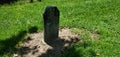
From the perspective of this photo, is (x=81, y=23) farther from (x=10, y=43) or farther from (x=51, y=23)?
(x=10, y=43)

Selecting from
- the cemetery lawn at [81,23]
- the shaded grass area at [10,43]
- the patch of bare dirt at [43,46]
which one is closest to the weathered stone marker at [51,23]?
the patch of bare dirt at [43,46]

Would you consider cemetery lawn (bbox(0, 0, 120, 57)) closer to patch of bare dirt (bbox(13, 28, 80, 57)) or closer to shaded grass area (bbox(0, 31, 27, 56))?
shaded grass area (bbox(0, 31, 27, 56))

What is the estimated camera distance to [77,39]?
26.8ft

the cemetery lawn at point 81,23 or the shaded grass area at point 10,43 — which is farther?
the shaded grass area at point 10,43

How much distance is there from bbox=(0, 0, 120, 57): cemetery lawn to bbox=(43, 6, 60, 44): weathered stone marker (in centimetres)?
83

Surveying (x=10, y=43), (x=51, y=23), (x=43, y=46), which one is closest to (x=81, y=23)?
(x=51, y=23)

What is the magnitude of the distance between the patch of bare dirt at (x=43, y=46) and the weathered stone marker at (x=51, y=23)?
0.19 meters

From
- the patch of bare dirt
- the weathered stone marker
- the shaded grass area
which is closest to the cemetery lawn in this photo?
the shaded grass area

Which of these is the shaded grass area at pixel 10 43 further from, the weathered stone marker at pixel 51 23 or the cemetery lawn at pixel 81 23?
the weathered stone marker at pixel 51 23

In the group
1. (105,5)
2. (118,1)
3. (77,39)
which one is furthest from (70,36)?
(118,1)

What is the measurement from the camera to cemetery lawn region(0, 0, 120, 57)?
7.58m

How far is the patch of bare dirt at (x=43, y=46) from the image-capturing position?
7502 mm

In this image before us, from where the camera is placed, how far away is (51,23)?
310 inches

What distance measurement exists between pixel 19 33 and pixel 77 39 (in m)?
2.17
